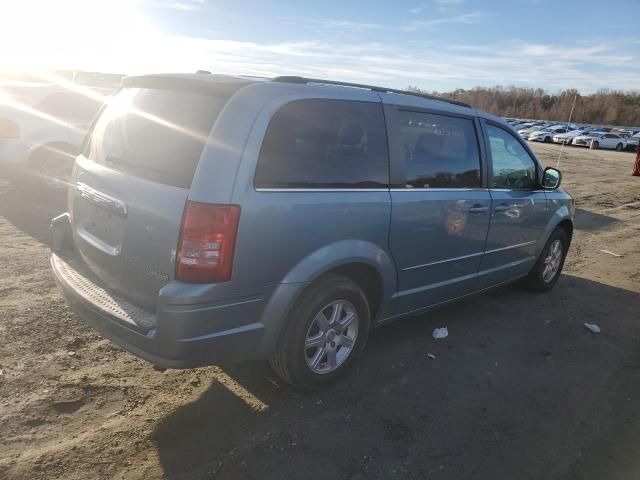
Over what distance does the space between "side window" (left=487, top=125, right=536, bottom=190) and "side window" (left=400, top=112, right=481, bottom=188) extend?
0.95 feet

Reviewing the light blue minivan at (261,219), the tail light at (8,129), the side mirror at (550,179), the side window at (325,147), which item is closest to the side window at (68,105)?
the tail light at (8,129)

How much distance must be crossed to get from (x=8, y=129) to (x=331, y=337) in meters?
6.57

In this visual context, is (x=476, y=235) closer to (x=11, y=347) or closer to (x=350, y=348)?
(x=350, y=348)

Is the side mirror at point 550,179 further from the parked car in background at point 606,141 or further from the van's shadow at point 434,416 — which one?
the parked car in background at point 606,141

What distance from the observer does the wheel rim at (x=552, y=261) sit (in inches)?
215

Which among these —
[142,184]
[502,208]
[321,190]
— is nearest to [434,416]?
Result: [321,190]

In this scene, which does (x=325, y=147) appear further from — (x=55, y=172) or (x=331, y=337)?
(x=55, y=172)

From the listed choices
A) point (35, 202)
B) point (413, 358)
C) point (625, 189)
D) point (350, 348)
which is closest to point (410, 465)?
point (350, 348)

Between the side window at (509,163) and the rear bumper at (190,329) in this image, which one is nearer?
the rear bumper at (190,329)

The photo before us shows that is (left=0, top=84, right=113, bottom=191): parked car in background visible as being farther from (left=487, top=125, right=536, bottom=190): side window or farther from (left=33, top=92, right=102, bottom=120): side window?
(left=487, top=125, right=536, bottom=190): side window

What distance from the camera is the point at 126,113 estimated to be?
10.4ft

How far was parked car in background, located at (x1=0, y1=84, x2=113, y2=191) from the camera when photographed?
7387mm

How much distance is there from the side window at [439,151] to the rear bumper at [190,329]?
1522 mm

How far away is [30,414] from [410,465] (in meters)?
2.17
